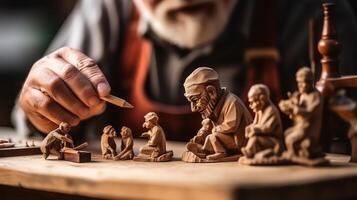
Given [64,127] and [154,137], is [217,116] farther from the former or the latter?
[64,127]

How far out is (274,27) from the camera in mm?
2822

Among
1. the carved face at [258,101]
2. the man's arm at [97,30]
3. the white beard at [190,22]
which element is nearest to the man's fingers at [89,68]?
the carved face at [258,101]

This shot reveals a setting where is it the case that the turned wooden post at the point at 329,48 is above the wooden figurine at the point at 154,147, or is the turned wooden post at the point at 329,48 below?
above

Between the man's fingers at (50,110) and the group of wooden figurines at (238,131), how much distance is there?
159 millimetres

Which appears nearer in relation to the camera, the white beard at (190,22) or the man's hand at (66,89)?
the man's hand at (66,89)

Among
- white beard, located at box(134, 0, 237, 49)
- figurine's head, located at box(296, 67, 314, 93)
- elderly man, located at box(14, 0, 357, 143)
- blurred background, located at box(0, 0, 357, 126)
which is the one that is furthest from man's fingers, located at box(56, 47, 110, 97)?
blurred background, located at box(0, 0, 357, 126)

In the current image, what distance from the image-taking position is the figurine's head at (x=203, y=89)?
1733 mm

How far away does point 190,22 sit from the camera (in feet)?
9.56

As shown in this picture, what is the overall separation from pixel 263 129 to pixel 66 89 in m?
0.74

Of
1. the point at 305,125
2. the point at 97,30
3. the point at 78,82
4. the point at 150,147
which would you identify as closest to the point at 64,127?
the point at 78,82

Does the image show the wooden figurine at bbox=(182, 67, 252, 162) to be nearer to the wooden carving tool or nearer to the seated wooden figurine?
the seated wooden figurine

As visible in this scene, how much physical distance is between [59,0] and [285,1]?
5.72ft

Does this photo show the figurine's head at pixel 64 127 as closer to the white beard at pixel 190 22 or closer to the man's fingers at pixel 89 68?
the man's fingers at pixel 89 68

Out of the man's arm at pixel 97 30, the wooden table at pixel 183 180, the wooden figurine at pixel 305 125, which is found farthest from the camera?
the man's arm at pixel 97 30
